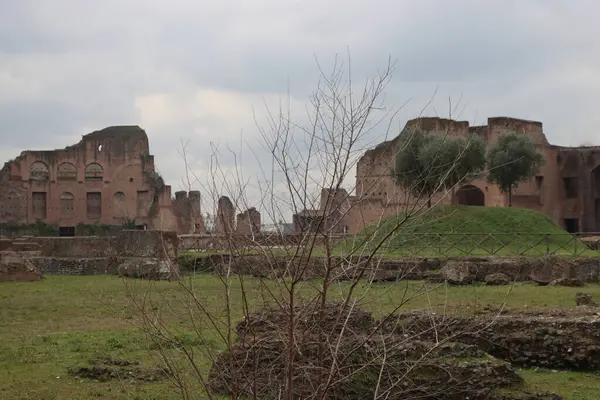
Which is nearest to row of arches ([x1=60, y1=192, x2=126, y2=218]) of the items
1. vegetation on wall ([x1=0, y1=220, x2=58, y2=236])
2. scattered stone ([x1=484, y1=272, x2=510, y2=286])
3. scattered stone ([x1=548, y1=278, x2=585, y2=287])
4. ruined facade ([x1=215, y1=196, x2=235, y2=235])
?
vegetation on wall ([x1=0, y1=220, x2=58, y2=236])

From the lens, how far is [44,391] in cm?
790

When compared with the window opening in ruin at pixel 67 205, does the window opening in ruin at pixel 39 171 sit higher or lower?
higher

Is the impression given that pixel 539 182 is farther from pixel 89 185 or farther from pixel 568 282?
pixel 89 185

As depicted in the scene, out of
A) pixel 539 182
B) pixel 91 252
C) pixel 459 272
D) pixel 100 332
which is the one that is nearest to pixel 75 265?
pixel 91 252

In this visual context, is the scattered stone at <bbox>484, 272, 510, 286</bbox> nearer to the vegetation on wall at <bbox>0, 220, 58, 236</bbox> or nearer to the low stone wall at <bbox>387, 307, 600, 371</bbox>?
the low stone wall at <bbox>387, 307, 600, 371</bbox>

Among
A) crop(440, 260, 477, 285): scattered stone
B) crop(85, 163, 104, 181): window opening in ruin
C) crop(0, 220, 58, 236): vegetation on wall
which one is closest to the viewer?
crop(440, 260, 477, 285): scattered stone

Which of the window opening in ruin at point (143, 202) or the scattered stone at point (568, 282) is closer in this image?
the scattered stone at point (568, 282)

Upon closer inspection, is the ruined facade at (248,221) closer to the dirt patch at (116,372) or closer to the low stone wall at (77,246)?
the dirt patch at (116,372)

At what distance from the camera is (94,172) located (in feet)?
175

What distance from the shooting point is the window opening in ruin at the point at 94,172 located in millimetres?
52938

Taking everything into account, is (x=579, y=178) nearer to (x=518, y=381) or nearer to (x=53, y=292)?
(x=53, y=292)

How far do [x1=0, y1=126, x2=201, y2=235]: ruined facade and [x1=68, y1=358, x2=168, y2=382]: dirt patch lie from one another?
136 feet

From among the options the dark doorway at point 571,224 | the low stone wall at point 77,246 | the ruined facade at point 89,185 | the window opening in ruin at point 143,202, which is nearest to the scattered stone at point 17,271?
the low stone wall at point 77,246

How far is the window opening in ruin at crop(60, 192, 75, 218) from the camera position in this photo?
51906 millimetres
